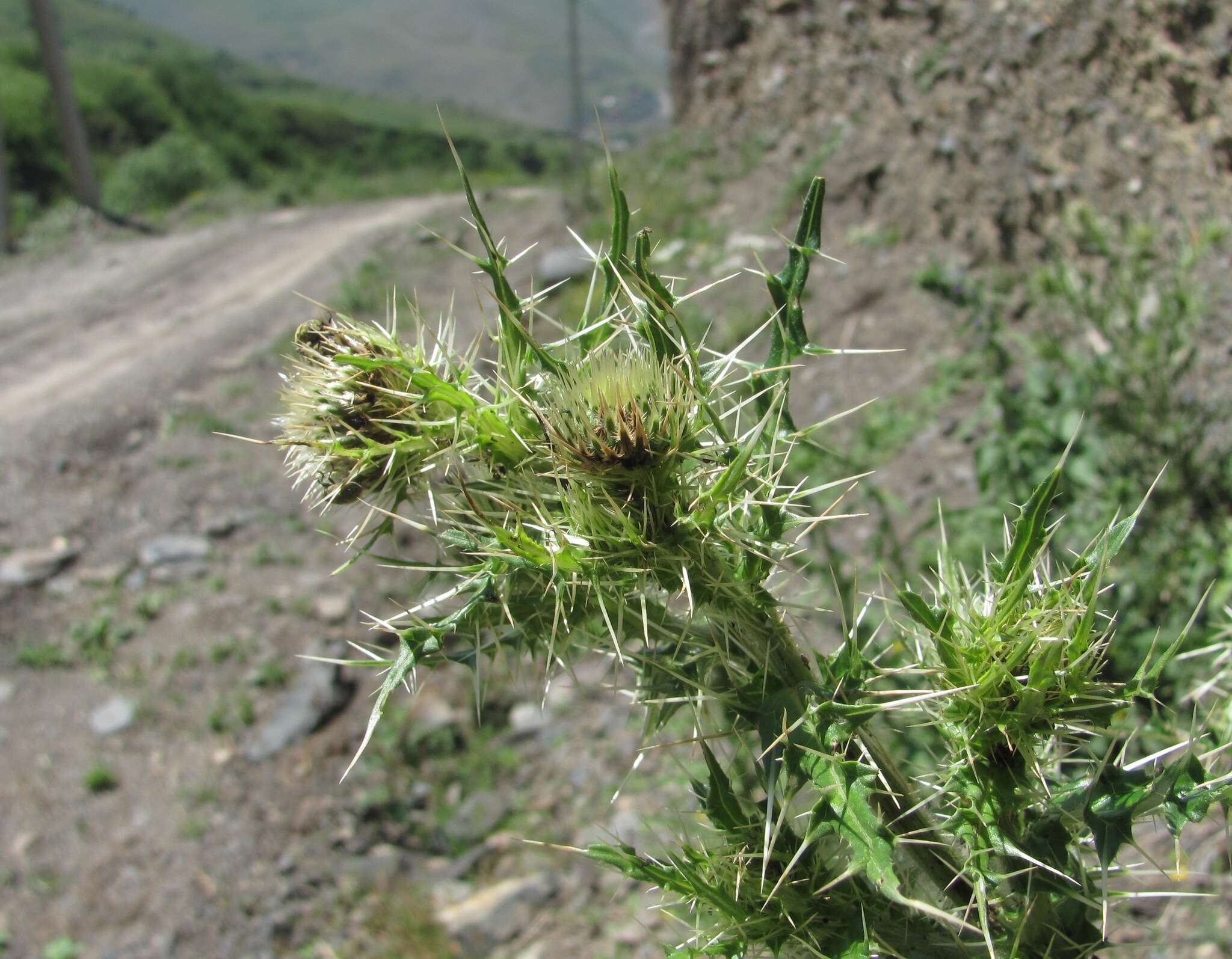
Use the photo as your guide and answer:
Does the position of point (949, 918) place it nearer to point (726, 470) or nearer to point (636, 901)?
point (726, 470)

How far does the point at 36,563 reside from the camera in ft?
22.9

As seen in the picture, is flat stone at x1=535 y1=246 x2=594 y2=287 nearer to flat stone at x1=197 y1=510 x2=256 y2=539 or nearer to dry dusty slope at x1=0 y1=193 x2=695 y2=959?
dry dusty slope at x1=0 y1=193 x2=695 y2=959

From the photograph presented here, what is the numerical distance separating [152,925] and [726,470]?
423 centimetres

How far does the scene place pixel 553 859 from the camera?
170 inches

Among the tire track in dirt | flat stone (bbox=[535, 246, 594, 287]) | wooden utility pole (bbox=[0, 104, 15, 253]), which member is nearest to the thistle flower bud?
flat stone (bbox=[535, 246, 594, 287])

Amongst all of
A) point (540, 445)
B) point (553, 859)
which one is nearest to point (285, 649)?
point (553, 859)

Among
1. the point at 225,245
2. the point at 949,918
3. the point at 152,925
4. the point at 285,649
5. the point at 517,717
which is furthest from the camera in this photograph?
the point at 225,245

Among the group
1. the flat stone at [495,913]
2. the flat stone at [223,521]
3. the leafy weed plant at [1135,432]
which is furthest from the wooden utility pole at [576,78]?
the flat stone at [495,913]

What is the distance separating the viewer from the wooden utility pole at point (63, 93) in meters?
19.2

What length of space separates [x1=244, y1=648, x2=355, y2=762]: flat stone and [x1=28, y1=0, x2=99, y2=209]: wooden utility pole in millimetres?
18984

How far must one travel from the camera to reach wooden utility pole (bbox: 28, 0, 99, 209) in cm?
1920

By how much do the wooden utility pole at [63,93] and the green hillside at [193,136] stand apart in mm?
3572

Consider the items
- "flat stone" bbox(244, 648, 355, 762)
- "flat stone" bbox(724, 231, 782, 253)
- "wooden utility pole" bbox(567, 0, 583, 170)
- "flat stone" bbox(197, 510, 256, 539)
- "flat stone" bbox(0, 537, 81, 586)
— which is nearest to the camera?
"flat stone" bbox(244, 648, 355, 762)

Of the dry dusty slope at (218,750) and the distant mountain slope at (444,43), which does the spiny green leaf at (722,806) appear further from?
the distant mountain slope at (444,43)
